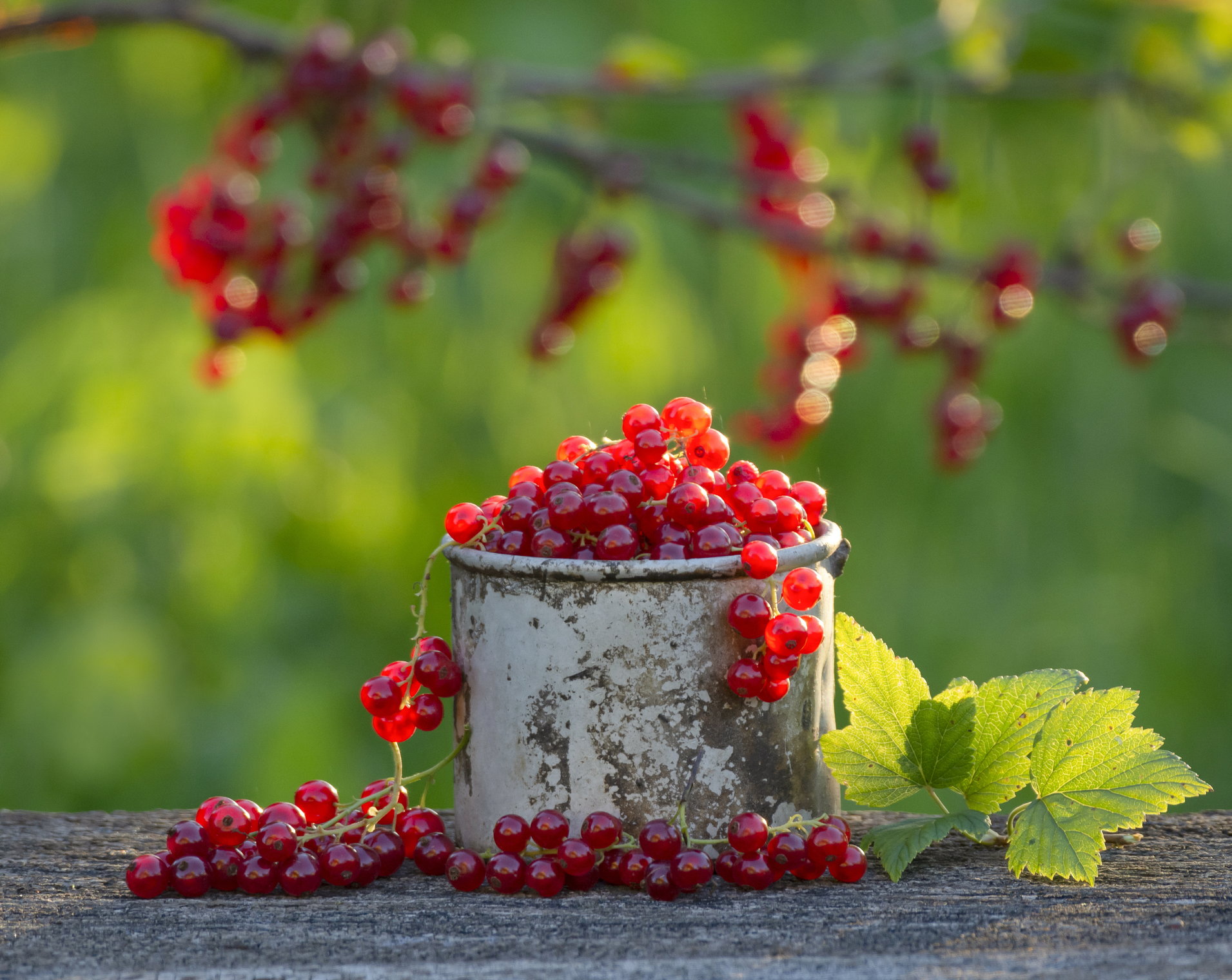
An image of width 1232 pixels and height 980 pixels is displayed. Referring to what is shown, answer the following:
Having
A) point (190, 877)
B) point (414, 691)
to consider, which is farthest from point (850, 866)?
point (190, 877)

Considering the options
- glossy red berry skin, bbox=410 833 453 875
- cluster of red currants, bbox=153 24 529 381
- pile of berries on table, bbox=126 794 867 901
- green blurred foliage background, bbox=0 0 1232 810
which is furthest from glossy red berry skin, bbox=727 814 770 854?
green blurred foliage background, bbox=0 0 1232 810

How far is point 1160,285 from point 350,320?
69.6 inches

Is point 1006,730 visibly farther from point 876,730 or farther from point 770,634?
point 770,634

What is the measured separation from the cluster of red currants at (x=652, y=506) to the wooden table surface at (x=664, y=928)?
0.77 ft

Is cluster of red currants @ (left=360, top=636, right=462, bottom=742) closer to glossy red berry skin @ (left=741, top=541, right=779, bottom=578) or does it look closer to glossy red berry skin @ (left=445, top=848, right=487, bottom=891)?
glossy red berry skin @ (left=445, top=848, right=487, bottom=891)

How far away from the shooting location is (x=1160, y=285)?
72.8 inches

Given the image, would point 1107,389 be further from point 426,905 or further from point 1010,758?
point 426,905

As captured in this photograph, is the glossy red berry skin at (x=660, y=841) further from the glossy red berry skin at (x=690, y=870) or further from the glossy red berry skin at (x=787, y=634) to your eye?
the glossy red berry skin at (x=787, y=634)

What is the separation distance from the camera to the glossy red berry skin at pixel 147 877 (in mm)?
1020

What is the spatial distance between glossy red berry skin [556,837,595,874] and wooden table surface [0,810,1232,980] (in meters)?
0.02

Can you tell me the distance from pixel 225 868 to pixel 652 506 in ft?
1.29

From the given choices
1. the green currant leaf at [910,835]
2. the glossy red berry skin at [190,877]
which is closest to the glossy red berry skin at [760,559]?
the green currant leaf at [910,835]

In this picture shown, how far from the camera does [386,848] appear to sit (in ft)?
3.55

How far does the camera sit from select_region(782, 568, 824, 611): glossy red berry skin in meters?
1.02
